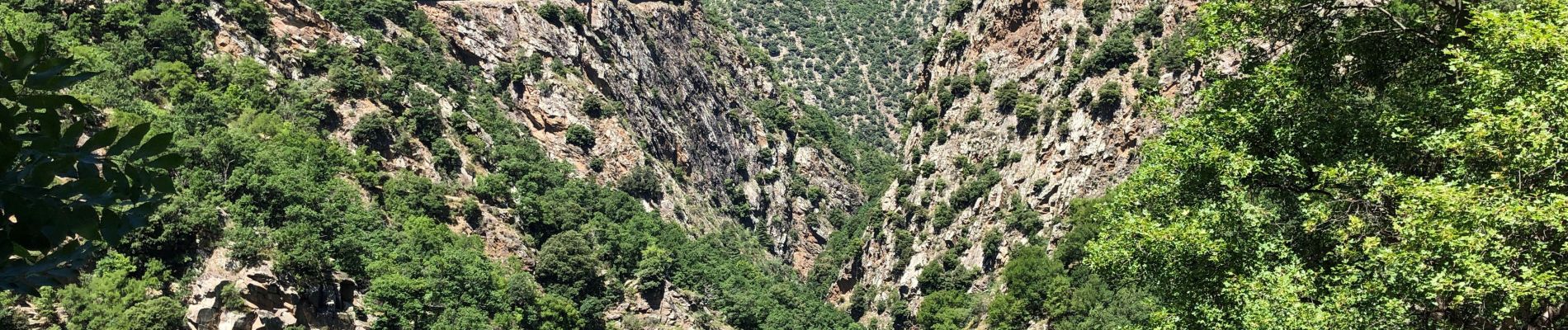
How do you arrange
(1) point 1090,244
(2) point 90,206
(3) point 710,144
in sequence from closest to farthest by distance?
(2) point 90,206 < (1) point 1090,244 < (3) point 710,144

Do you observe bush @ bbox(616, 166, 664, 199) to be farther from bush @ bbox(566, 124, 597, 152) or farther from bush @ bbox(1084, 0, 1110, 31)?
bush @ bbox(1084, 0, 1110, 31)

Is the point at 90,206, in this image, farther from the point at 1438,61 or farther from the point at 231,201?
the point at 231,201

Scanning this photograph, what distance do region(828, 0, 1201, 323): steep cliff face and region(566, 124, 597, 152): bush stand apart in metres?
29.2

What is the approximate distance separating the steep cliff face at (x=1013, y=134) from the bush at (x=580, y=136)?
95.6 ft

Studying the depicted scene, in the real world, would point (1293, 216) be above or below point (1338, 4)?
below

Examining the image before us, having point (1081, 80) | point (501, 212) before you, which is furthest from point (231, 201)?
point (1081, 80)

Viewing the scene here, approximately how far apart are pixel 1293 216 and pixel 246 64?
226 ft

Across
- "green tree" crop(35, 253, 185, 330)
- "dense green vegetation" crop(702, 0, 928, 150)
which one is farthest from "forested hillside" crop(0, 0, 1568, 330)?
"dense green vegetation" crop(702, 0, 928, 150)

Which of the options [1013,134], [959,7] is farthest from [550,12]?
[1013,134]

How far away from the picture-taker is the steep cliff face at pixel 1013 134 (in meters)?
79.2

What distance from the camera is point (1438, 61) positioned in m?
14.6

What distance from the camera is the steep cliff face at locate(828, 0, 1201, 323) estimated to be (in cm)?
7925

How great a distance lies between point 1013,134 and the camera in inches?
3563

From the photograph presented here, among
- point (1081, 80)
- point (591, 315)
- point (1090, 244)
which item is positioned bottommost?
point (591, 315)
